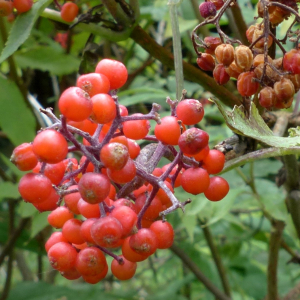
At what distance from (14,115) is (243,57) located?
0.95 meters

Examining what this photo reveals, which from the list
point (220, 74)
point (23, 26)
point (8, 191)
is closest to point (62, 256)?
point (220, 74)

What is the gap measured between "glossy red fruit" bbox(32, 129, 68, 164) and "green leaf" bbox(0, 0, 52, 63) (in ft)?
1.19

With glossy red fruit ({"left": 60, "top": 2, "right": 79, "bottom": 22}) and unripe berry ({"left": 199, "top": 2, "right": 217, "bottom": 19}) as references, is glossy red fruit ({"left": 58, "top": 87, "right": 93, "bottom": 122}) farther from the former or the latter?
glossy red fruit ({"left": 60, "top": 2, "right": 79, "bottom": 22})

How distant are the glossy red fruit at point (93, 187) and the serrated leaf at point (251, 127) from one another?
0.18 meters

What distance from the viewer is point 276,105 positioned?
2.18 ft

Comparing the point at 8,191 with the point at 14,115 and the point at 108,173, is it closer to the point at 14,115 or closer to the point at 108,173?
the point at 14,115

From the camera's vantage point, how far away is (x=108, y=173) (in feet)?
1.66

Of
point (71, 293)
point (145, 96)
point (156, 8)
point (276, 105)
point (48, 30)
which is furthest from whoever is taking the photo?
point (48, 30)

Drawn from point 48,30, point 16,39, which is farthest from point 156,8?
point 16,39

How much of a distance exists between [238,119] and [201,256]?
1.62 meters

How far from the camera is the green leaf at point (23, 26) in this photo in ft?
2.57

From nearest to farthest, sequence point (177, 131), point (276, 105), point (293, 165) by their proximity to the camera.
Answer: point (177, 131) < point (276, 105) < point (293, 165)

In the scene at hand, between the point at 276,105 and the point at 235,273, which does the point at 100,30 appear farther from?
the point at 235,273

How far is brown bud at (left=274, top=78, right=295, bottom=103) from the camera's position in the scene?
64 centimetres
